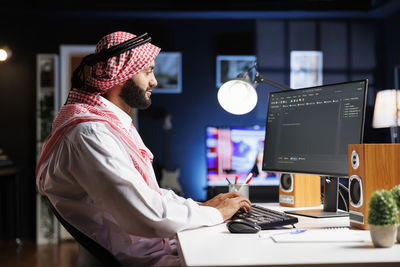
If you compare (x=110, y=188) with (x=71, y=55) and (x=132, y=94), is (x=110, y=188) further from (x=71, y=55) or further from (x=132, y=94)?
(x=71, y=55)

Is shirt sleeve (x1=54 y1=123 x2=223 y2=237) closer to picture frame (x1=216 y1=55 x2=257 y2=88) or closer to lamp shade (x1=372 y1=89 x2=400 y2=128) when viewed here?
lamp shade (x1=372 y1=89 x2=400 y2=128)

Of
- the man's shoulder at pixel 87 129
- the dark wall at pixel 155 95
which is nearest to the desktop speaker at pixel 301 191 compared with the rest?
the man's shoulder at pixel 87 129

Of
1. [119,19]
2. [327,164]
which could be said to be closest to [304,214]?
[327,164]

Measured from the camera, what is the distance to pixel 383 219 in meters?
1.13

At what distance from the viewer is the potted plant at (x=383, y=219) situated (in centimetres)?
112

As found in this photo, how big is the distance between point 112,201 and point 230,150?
170 inches

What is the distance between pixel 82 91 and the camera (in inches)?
68.1

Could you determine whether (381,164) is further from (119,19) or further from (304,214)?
(119,19)

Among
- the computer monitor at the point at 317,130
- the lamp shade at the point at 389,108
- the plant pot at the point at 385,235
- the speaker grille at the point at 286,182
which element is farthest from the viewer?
the lamp shade at the point at 389,108

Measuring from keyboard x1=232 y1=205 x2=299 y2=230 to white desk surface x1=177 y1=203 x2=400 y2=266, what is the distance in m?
0.09

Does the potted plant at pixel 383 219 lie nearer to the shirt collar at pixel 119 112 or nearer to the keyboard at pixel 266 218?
the keyboard at pixel 266 218

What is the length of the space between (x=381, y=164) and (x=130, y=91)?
41.6 inches

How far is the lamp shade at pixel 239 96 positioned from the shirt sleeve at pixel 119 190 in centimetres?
93

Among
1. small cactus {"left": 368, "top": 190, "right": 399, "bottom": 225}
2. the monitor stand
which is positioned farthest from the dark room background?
small cactus {"left": 368, "top": 190, "right": 399, "bottom": 225}
